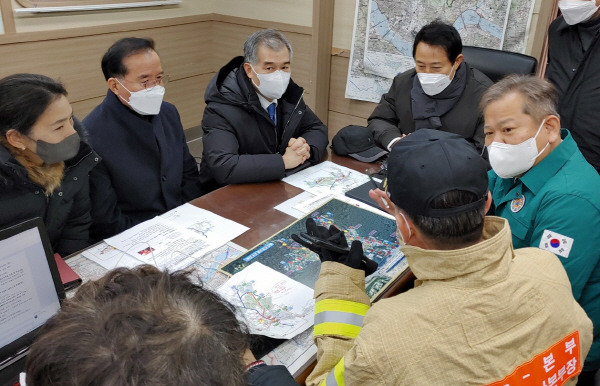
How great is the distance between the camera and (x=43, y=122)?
159 centimetres

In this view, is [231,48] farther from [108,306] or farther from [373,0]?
[108,306]

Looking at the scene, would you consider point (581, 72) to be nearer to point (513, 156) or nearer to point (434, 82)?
point (434, 82)

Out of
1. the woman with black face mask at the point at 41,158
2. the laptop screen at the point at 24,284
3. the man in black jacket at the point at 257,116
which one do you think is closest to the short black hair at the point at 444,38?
the man in black jacket at the point at 257,116

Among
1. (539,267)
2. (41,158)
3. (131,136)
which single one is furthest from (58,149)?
(539,267)

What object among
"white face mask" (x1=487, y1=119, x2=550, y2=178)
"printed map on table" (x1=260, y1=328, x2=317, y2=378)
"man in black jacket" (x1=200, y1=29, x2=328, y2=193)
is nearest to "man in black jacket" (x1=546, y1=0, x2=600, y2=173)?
"white face mask" (x1=487, y1=119, x2=550, y2=178)

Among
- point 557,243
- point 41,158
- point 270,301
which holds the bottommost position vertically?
point 270,301

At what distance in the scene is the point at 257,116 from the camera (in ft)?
7.67

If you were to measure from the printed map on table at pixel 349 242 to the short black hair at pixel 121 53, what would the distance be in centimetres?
103

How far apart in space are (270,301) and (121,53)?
1308mm

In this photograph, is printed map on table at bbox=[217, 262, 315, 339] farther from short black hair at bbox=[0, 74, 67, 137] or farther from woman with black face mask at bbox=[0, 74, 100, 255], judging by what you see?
short black hair at bbox=[0, 74, 67, 137]

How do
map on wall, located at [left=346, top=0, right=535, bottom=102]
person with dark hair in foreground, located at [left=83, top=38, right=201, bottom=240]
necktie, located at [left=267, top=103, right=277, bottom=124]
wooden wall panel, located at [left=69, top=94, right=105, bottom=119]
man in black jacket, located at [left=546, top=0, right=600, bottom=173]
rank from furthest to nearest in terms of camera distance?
wooden wall panel, located at [left=69, top=94, right=105, bottom=119] → map on wall, located at [left=346, top=0, right=535, bottom=102] → necktie, located at [left=267, top=103, right=277, bottom=124] → man in black jacket, located at [left=546, top=0, right=600, bottom=173] → person with dark hair in foreground, located at [left=83, top=38, right=201, bottom=240]

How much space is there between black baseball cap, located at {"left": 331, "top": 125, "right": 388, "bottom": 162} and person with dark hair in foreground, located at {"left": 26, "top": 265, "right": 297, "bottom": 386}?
1.78 meters

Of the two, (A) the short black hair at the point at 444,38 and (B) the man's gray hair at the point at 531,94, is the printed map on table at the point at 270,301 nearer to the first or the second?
(B) the man's gray hair at the point at 531,94

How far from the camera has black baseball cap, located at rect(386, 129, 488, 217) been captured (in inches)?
37.9
